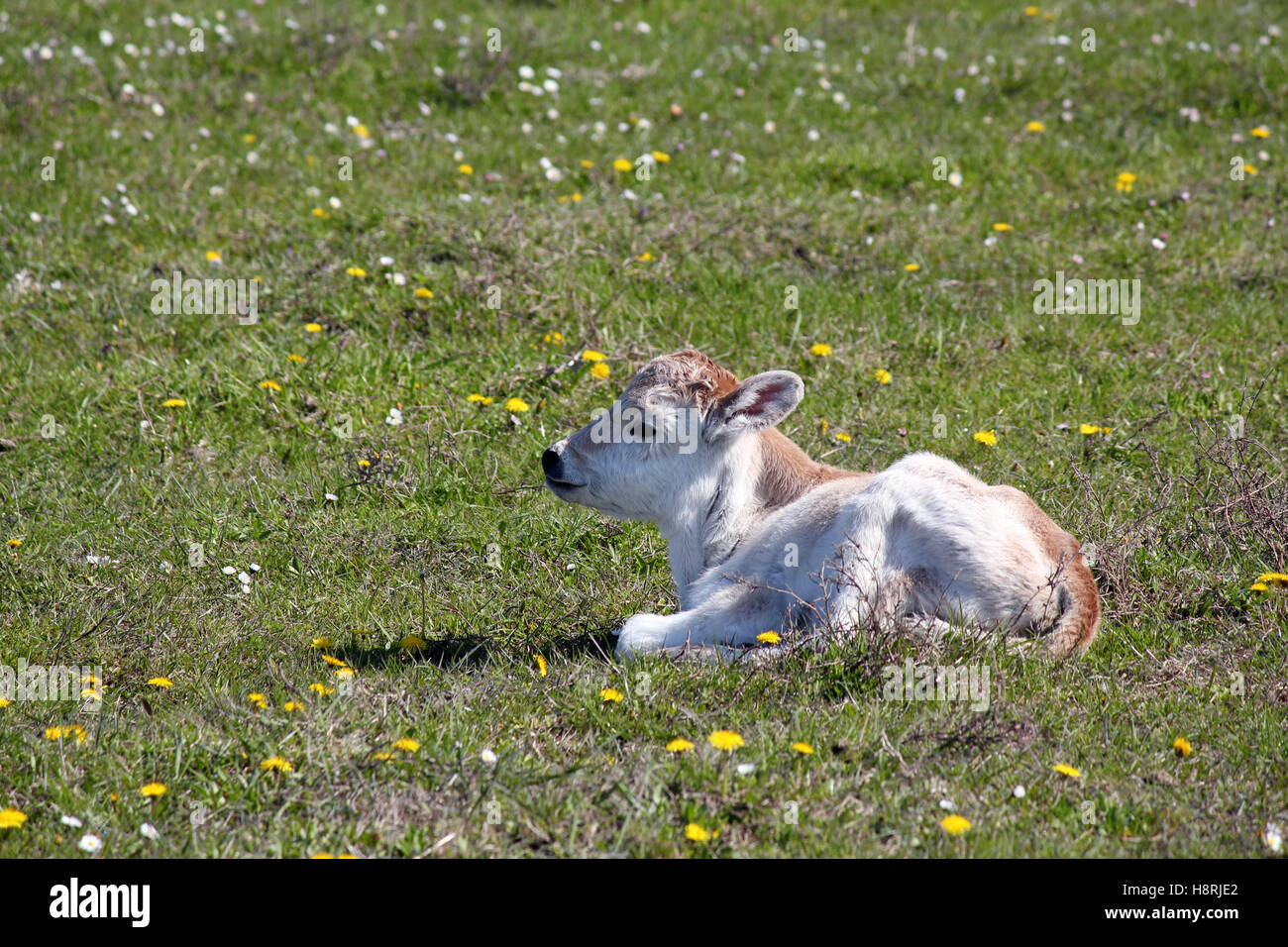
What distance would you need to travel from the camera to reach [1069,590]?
212 inches

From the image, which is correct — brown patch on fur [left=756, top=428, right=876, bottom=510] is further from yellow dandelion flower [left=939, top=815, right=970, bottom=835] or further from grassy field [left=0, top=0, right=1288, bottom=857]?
yellow dandelion flower [left=939, top=815, right=970, bottom=835]

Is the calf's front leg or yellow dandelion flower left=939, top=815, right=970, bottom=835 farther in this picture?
the calf's front leg

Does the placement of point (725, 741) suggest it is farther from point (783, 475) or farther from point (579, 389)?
point (579, 389)

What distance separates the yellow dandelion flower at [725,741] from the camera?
14.8 feet

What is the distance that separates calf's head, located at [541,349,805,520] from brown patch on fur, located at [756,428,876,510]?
0.16 meters

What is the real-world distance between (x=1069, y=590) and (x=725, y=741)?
1762 mm

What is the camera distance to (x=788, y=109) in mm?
12039

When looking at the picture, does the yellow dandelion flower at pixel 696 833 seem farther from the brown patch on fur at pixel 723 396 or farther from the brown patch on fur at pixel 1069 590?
the brown patch on fur at pixel 723 396

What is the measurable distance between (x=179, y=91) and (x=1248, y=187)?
9.49 m

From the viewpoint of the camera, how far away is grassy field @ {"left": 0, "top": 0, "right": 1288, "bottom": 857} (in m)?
4.49

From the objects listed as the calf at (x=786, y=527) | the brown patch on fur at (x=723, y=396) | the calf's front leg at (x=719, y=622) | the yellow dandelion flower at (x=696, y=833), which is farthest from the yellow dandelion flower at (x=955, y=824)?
the brown patch on fur at (x=723, y=396)

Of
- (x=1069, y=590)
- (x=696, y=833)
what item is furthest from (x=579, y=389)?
(x=696, y=833)

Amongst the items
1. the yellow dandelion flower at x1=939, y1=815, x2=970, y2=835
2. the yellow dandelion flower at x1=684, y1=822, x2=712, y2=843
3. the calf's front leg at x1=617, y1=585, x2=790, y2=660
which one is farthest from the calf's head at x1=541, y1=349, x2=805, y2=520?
the yellow dandelion flower at x1=939, y1=815, x2=970, y2=835
